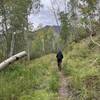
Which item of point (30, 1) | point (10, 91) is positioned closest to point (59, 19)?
point (30, 1)

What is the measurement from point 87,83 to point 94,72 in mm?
2477

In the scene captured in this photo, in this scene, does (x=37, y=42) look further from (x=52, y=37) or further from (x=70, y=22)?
(x=70, y=22)

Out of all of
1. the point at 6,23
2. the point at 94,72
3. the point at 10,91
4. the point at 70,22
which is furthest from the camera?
the point at 70,22

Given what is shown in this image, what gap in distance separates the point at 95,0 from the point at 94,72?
990 inches

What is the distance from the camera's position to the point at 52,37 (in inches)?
3735

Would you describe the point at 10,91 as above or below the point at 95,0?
below

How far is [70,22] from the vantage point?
59000 millimetres

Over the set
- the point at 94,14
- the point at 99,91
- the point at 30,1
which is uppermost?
the point at 30,1

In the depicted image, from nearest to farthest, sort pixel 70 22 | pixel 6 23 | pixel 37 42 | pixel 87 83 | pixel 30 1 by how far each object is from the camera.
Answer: pixel 87 83
pixel 6 23
pixel 30 1
pixel 70 22
pixel 37 42

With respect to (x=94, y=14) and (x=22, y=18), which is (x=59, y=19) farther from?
(x=94, y=14)

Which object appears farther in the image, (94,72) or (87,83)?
(94,72)

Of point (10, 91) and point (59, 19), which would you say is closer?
point (10, 91)

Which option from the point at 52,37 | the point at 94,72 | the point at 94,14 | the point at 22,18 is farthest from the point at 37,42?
the point at 94,72

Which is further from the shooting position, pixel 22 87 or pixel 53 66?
pixel 53 66
